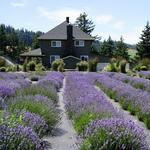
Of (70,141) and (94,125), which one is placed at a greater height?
(94,125)

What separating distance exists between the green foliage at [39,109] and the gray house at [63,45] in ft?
158

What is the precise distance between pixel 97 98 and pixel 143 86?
8788 millimetres

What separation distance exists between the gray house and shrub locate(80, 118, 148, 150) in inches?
2000

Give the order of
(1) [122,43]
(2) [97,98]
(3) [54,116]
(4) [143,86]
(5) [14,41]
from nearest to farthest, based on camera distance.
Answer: (3) [54,116] < (2) [97,98] < (4) [143,86] < (1) [122,43] < (5) [14,41]

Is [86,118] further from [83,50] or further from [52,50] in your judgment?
[83,50]

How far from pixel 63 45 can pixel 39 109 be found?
49295 millimetres

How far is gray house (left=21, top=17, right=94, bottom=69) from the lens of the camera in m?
56.9

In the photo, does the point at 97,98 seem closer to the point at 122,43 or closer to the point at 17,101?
the point at 17,101

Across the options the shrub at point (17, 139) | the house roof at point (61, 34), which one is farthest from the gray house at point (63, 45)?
the shrub at point (17, 139)

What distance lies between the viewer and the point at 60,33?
57.8m

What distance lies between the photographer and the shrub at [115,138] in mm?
5623

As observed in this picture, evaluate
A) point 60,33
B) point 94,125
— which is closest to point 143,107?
point 94,125

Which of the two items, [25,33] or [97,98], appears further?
[25,33]

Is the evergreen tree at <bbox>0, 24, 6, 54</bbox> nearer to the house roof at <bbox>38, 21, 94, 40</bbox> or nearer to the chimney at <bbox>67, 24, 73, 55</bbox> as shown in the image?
the house roof at <bbox>38, 21, 94, 40</bbox>
